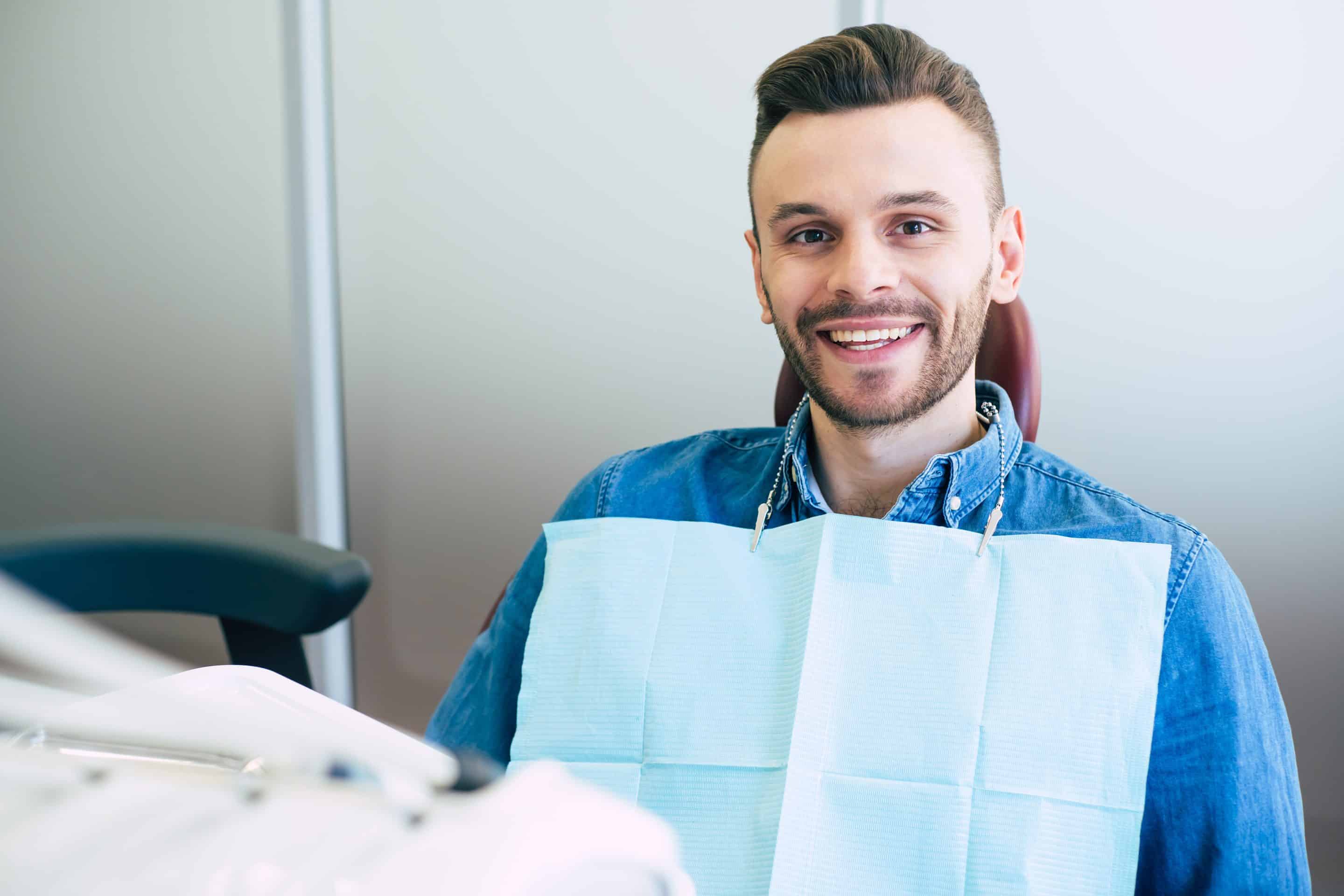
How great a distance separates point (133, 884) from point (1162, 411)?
1543 millimetres

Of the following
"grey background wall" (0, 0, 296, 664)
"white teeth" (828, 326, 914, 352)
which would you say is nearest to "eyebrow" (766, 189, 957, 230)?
"white teeth" (828, 326, 914, 352)

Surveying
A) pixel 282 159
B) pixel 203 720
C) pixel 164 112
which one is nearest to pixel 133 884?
A: pixel 203 720

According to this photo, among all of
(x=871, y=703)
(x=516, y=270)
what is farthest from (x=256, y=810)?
(x=516, y=270)

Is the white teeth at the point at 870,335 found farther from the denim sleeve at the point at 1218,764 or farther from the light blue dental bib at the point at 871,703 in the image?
the denim sleeve at the point at 1218,764

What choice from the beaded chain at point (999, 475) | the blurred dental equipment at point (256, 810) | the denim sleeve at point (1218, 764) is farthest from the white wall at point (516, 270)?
the blurred dental equipment at point (256, 810)

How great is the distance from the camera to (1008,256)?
964mm

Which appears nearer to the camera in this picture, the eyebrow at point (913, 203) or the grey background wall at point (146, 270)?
the eyebrow at point (913, 203)

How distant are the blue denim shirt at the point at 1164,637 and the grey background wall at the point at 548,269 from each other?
641 mm

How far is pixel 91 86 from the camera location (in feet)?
6.45

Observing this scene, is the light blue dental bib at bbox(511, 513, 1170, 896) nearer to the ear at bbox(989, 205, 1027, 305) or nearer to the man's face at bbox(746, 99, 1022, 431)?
the man's face at bbox(746, 99, 1022, 431)

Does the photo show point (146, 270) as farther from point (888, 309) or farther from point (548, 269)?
point (888, 309)

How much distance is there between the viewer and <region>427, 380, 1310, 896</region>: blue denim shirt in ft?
2.39

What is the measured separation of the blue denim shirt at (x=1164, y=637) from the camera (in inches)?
28.7

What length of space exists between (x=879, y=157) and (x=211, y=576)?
0.66 m
